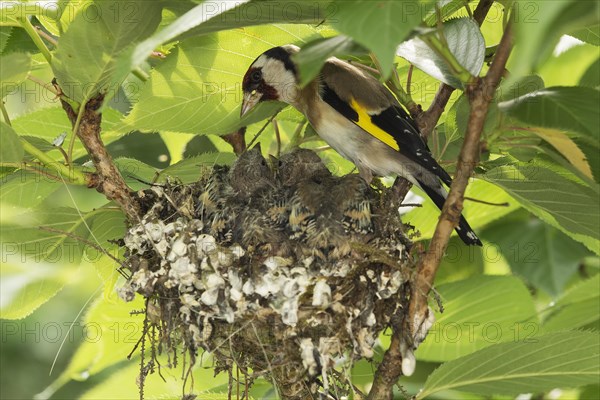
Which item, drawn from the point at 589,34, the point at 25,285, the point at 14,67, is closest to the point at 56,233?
the point at 25,285

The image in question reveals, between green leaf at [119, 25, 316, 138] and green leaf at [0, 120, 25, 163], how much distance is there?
41 cm

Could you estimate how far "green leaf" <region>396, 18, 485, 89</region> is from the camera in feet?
6.72

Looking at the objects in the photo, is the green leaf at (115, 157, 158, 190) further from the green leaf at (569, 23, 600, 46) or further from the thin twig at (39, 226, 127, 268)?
the green leaf at (569, 23, 600, 46)

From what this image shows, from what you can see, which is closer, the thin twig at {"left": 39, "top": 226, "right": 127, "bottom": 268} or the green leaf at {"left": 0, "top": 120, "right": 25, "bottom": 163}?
the green leaf at {"left": 0, "top": 120, "right": 25, "bottom": 163}

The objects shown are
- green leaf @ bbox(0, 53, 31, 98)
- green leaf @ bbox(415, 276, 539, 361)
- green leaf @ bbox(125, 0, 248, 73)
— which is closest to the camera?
green leaf @ bbox(125, 0, 248, 73)

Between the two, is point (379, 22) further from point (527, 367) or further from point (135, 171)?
point (135, 171)

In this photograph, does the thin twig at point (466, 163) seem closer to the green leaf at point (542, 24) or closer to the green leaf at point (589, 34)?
the green leaf at point (542, 24)

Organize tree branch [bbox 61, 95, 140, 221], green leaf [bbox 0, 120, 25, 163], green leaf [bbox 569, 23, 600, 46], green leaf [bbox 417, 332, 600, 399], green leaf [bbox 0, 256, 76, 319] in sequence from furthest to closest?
green leaf [bbox 0, 256, 76, 319], green leaf [bbox 569, 23, 600, 46], tree branch [bbox 61, 95, 140, 221], green leaf [bbox 417, 332, 600, 399], green leaf [bbox 0, 120, 25, 163]

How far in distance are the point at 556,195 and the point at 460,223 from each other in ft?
2.17

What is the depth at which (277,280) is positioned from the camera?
8.25 feet

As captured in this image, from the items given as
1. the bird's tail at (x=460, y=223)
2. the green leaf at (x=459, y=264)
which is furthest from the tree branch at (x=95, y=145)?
the green leaf at (x=459, y=264)

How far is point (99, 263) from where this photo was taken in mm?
2816

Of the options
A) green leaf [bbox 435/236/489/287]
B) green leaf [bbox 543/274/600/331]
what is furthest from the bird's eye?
green leaf [bbox 543/274/600/331]

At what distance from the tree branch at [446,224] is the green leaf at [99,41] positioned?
0.82 metres
